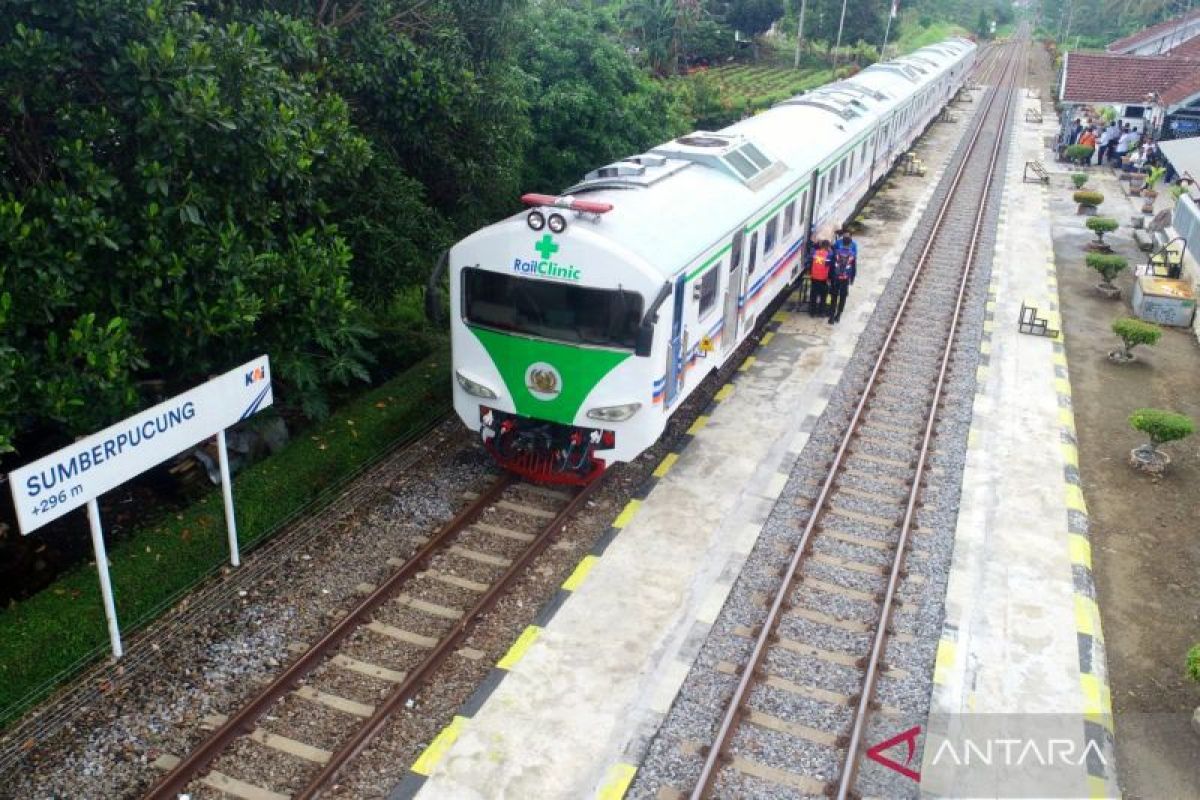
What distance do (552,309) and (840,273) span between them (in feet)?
29.2

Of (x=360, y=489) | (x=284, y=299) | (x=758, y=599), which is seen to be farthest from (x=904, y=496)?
(x=284, y=299)

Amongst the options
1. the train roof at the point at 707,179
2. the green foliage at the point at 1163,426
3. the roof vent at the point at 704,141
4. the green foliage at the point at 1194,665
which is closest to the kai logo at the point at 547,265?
the train roof at the point at 707,179

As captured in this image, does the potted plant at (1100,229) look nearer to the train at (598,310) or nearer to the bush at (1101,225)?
the bush at (1101,225)

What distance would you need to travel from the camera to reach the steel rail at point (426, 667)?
7441mm

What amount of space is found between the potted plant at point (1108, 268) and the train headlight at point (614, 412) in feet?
47.5

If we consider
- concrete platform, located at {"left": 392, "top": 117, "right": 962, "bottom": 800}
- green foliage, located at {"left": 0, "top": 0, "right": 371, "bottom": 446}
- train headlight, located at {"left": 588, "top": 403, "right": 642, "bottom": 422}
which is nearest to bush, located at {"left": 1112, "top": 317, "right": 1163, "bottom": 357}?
concrete platform, located at {"left": 392, "top": 117, "right": 962, "bottom": 800}

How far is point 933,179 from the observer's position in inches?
1278

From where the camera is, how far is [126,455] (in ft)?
27.6

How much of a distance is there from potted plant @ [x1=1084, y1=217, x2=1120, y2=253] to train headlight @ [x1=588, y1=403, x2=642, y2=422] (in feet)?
60.3

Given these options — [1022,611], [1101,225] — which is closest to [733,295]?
[1022,611]

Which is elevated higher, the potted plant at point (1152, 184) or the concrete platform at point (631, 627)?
the potted plant at point (1152, 184)

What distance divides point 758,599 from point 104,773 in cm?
621

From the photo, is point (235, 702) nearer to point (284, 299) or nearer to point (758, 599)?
point (284, 299)

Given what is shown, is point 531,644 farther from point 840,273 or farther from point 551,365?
point 840,273
